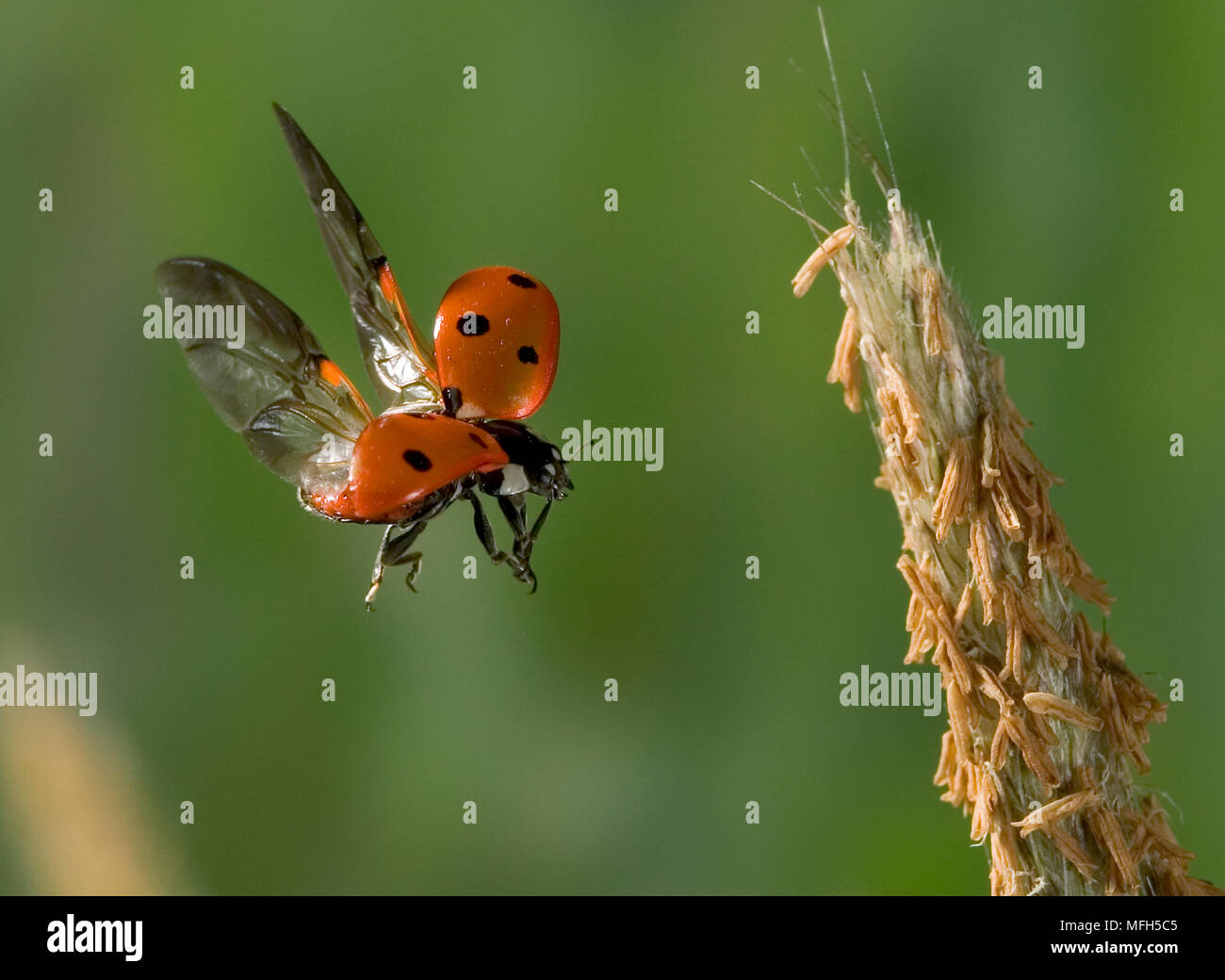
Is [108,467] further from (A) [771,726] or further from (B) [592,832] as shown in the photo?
(A) [771,726]

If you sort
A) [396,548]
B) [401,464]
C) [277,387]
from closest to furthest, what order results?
[401,464] → [277,387] → [396,548]

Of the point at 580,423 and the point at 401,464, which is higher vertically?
the point at 580,423

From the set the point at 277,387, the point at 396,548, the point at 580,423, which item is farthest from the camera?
the point at 580,423

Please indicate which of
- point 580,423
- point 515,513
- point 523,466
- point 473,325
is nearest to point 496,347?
point 473,325

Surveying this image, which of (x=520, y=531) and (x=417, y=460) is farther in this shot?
(x=520, y=531)

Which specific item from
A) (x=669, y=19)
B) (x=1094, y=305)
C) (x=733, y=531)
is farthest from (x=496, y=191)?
(x=1094, y=305)

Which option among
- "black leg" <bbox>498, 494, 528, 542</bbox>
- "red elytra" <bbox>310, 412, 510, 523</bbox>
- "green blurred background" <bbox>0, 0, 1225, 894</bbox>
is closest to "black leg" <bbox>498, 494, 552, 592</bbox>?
"black leg" <bbox>498, 494, 528, 542</bbox>

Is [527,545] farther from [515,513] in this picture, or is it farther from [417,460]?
[417,460]

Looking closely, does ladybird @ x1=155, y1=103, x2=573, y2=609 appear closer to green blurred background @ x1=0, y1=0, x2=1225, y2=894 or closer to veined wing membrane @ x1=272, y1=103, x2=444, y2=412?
veined wing membrane @ x1=272, y1=103, x2=444, y2=412

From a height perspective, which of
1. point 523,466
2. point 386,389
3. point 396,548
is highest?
point 386,389
